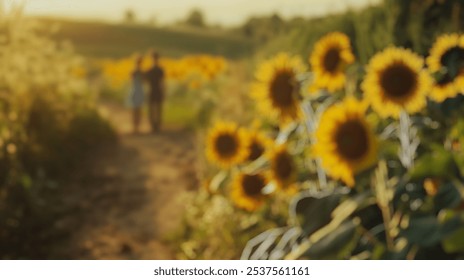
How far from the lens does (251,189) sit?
1.62m

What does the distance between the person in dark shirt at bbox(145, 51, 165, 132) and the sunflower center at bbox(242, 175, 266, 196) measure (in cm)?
42

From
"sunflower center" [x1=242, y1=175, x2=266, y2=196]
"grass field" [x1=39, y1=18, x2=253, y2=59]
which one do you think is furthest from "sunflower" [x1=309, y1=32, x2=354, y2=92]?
"grass field" [x1=39, y1=18, x2=253, y2=59]

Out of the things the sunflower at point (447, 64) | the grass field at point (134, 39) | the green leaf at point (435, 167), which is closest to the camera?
the green leaf at point (435, 167)

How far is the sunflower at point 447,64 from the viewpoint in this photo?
1509 millimetres

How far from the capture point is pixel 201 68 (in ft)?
6.43

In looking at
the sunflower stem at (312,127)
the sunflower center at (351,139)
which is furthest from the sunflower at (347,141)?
the sunflower stem at (312,127)

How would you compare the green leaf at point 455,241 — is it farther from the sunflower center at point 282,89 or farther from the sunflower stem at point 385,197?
the sunflower center at point 282,89

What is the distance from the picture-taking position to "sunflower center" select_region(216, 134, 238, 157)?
170 cm

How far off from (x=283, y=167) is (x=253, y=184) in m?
0.12

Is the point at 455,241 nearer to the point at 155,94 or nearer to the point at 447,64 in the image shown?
the point at 447,64

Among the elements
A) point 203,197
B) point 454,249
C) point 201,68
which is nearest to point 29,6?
point 201,68

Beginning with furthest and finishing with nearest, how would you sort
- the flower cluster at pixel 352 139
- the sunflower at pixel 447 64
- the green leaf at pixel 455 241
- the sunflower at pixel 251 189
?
the sunflower at pixel 251 189 < the sunflower at pixel 447 64 < the flower cluster at pixel 352 139 < the green leaf at pixel 455 241

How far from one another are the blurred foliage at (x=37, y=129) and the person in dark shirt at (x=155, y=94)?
140 millimetres
